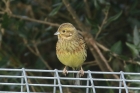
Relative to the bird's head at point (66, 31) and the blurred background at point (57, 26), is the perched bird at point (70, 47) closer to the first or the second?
the bird's head at point (66, 31)

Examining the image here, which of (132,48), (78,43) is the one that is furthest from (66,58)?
(132,48)

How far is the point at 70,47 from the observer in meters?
3.79

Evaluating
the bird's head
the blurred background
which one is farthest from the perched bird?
the blurred background

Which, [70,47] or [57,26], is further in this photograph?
[57,26]

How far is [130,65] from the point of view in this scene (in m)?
3.84

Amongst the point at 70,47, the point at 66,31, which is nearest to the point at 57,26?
the point at 66,31

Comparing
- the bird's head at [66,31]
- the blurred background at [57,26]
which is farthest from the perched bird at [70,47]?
the blurred background at [57,26]

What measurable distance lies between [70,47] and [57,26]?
0.46 metres

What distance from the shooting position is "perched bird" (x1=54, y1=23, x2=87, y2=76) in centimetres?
371

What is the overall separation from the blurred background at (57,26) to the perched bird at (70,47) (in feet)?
0.62

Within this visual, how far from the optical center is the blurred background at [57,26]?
404cm

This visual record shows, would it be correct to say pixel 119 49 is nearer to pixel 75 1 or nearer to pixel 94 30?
pixel 94 30

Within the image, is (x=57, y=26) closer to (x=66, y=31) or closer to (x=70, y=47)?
(x=66, y=31)

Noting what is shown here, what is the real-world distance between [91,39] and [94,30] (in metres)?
0.19
